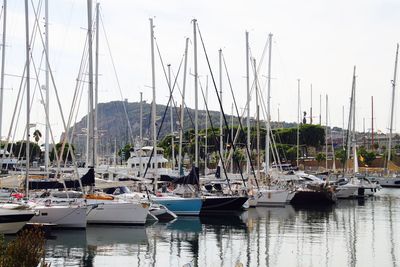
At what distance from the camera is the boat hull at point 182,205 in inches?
A: 1837

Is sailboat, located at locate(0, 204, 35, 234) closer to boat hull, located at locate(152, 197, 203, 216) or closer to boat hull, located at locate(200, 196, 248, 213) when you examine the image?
boat hull, located at locate(152, 197, 203, 216)

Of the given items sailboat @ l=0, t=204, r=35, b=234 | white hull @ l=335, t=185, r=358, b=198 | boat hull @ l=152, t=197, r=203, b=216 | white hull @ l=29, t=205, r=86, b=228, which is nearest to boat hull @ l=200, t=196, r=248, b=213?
boat hull @ l=152, t=197, r=203, b=216

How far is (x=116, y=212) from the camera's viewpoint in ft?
129

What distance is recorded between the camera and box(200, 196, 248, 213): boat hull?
164ft

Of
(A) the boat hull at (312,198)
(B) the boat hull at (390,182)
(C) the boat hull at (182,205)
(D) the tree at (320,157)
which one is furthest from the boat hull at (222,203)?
(D) the tree at (320,157)

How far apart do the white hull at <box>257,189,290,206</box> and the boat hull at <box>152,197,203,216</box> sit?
13.1 metres

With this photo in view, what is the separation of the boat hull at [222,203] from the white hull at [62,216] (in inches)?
568

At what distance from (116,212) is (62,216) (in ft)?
13.3

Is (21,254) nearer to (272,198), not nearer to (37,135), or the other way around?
(272,198)

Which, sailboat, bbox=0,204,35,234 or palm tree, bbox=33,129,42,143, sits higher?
palm tree, bbox=33,129,42,143

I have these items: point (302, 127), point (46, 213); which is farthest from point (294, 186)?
point (302, 127)

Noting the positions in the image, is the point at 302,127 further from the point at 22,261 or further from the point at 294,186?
the point at 22,261

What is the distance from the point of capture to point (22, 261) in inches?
634

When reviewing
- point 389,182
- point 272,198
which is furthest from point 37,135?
point 272,198
